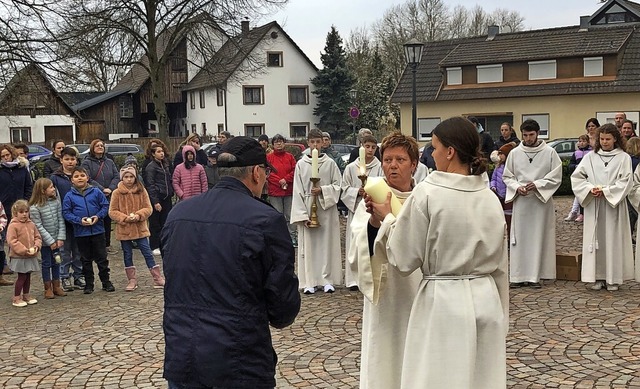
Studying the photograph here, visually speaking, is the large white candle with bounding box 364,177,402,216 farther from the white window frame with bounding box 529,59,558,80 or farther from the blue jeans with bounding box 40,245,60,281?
the white window frame with bounding box 529,59,558,80

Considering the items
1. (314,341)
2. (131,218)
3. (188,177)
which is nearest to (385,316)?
(314,341)

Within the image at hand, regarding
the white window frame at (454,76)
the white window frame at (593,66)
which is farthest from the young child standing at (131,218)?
the white window frame at (454,76)

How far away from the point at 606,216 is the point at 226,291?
7.06 meters

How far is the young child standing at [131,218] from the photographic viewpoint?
1003 cm

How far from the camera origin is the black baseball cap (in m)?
3.63

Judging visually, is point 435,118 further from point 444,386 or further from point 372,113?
point 444,386

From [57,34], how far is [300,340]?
1297 cm

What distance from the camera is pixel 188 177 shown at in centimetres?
1254

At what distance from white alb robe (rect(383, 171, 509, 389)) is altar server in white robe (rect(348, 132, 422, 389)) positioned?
0.87 ft

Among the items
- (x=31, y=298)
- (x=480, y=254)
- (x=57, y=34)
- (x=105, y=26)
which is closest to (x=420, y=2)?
(x=105, y=26)

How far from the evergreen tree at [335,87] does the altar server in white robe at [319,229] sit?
43.3m

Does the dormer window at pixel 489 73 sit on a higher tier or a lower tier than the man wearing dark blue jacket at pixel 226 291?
higher

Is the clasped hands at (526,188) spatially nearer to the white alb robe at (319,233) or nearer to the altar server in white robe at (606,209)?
the altar server in white robe at (606,209)

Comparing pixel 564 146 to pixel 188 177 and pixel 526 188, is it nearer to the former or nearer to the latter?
pixel 188 177
